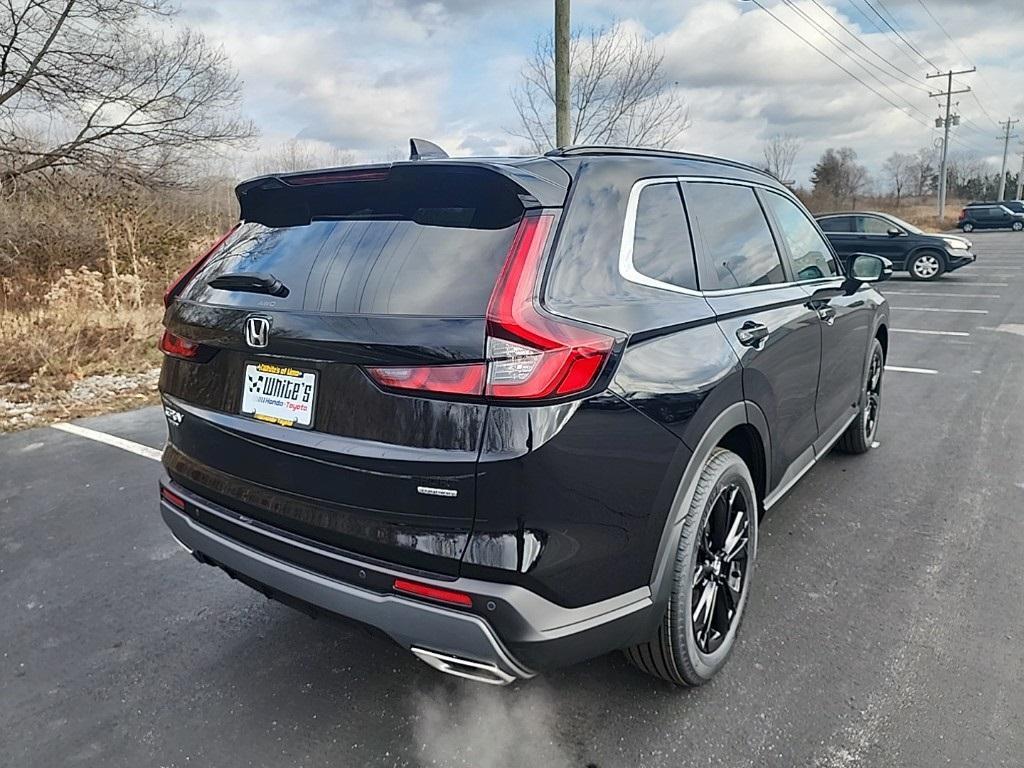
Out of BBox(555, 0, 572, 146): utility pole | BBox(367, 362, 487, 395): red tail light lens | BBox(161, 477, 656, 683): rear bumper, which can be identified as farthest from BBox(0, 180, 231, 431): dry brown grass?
BBox(555, 0, 572, 146): utility pole

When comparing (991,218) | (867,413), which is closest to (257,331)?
(867,413)

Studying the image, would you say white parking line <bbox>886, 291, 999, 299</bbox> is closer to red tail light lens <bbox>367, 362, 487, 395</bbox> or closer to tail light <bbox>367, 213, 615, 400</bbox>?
tail light <bbox>367, 213, 615, 400</bbox>

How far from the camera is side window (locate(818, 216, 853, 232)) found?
16439 millimetres

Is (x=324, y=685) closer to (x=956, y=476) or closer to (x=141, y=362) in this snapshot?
(x=956, y=476)

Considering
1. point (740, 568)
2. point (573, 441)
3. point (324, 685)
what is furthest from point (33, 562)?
point (740, 568)

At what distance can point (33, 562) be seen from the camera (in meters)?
3.37

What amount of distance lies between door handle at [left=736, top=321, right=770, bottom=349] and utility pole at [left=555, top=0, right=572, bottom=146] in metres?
9.31

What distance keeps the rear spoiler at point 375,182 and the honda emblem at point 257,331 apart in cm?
42

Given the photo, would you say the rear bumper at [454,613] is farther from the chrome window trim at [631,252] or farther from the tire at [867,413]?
the tire at [867,413]

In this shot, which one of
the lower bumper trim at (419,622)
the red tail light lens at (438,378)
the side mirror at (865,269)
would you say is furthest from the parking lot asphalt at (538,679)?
the side mirror at (865,269)

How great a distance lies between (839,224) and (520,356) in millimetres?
17289

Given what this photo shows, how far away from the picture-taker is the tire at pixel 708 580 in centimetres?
219

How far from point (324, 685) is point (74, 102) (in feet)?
Result: 43.8

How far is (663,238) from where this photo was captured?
2320 mm
